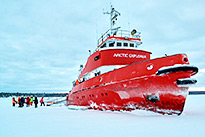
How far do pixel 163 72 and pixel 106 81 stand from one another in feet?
9.79

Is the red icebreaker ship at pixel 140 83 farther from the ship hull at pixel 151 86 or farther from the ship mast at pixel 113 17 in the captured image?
the ship mast at pixel 113 17

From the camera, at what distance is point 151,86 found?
17.6ft

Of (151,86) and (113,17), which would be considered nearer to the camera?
(151,86)

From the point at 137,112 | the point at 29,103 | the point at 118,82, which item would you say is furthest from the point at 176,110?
the point at 29,103

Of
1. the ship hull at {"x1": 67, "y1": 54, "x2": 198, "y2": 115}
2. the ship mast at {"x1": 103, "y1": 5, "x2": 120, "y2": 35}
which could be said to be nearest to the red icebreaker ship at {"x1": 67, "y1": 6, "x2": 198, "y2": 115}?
the ship hull at {"x1": 67, "y1": 54, "x2": 198, "y2": 115}

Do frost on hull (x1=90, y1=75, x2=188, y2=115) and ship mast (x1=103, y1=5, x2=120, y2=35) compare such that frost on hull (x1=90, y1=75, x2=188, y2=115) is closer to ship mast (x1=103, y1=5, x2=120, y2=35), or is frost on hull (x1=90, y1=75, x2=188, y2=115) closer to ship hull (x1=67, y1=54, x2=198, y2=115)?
ship hull (x1=67, y1=54, x2=198, y2=115)

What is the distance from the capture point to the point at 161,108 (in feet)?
17.9

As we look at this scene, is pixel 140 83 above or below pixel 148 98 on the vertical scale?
above

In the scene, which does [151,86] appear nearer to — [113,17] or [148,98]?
[148,98]

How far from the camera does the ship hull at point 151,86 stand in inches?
195

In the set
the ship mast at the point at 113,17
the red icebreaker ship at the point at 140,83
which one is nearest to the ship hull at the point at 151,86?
the red icebreaker ship at the point at 140,83

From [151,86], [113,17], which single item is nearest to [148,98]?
[151,86]

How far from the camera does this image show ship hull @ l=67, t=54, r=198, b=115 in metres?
4.96

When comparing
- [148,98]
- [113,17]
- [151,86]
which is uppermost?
[113,17]
